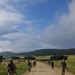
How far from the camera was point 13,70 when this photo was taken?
26.6m

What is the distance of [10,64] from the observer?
26359 mm

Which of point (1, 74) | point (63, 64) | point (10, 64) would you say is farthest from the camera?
point (1, 74)

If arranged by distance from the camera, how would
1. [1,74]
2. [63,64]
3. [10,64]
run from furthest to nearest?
[1,74] → [63,64] → [10,64]

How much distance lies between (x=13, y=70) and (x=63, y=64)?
10987 mm

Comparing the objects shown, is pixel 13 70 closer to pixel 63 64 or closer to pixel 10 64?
pixel 10 64

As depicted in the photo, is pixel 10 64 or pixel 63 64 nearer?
pixel 10 64

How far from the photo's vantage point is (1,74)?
41750 mm

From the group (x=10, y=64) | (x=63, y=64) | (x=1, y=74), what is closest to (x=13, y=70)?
(x=10, y=64)

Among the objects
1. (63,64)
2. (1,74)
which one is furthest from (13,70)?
(1,74)

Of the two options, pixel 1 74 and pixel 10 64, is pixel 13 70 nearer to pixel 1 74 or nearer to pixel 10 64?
pixel 10 64

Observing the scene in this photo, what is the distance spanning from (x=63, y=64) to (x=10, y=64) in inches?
446

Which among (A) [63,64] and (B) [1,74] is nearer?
(A) [63,64]

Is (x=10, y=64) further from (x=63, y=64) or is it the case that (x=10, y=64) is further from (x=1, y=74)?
(x=1, y=74)
